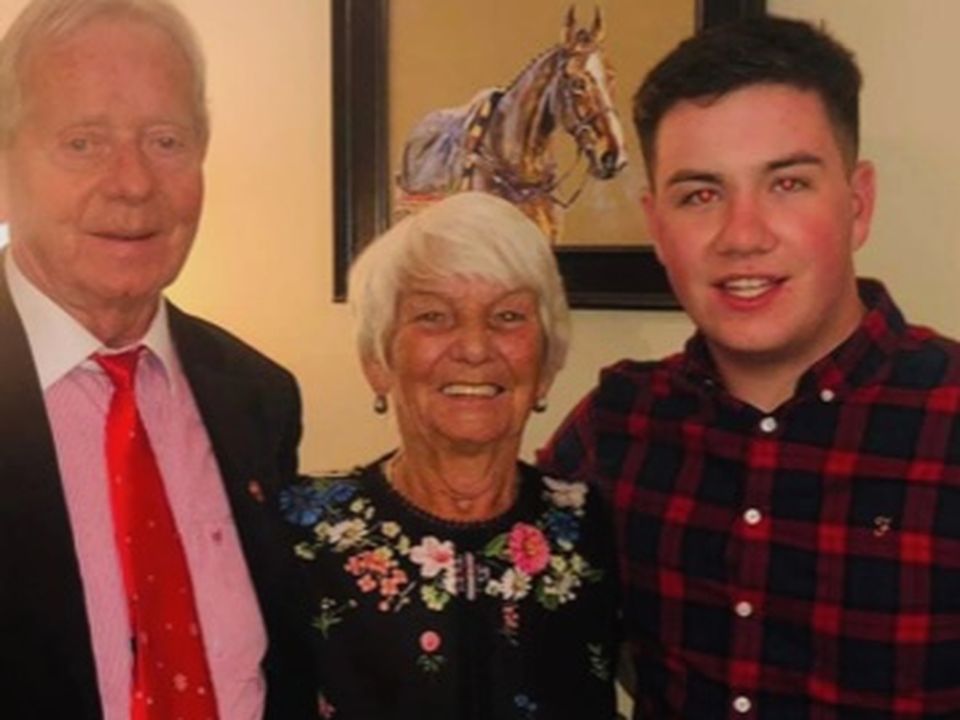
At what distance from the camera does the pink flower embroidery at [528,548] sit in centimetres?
165

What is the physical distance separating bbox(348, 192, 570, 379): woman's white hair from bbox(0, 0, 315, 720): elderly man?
25 centimetres

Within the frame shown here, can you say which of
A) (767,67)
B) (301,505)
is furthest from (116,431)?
(767,67)

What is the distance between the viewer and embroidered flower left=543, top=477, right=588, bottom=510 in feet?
5.63

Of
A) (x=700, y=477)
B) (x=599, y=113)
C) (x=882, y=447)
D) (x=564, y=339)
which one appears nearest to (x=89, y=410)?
(x=564, y=339)

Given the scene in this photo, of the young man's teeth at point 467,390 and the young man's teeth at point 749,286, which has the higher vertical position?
the young man's teeth at point 749,286

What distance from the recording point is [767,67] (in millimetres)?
1506

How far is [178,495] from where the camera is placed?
1.50 m

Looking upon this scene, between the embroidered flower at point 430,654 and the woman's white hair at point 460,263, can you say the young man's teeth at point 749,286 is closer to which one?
the woman's white hair at point 460,263

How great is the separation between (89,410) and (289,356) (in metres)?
1.26

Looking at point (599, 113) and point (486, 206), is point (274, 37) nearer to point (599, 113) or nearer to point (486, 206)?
point (599, 113)

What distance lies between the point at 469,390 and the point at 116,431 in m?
0.46

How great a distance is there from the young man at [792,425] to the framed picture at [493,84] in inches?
19.2

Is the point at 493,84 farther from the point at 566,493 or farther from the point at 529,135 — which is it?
the point at 566,493

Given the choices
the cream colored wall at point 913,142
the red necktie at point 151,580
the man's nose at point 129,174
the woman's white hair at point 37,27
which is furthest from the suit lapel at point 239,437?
the cream colored wall at point 913,142
